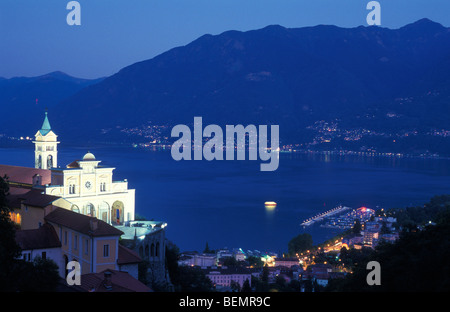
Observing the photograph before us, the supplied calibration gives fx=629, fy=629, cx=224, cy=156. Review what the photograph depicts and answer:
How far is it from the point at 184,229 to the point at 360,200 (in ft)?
77.9

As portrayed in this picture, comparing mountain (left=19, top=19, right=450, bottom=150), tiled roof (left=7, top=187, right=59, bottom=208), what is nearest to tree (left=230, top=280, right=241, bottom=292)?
tiled roof (left=7, top=187, right=59, bottom=208)

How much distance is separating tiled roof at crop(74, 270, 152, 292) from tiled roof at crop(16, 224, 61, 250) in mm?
2907

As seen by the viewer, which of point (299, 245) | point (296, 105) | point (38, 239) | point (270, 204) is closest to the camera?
point (38, 239)

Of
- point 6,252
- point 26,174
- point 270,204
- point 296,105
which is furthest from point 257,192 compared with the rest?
point 296,105

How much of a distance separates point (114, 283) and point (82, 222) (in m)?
3.12

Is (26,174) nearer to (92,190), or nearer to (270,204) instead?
(92,190)

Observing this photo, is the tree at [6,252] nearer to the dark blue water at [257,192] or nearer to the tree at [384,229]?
the dark blue water at [257,192]

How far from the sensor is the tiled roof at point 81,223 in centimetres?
1287

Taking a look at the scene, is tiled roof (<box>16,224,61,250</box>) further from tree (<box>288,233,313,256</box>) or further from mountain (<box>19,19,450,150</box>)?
mountain (<box>19,19,450,150</box>)

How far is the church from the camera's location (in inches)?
511

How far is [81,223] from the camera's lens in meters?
13.7

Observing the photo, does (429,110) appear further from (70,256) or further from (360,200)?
(70,256)

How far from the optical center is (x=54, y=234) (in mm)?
14469
